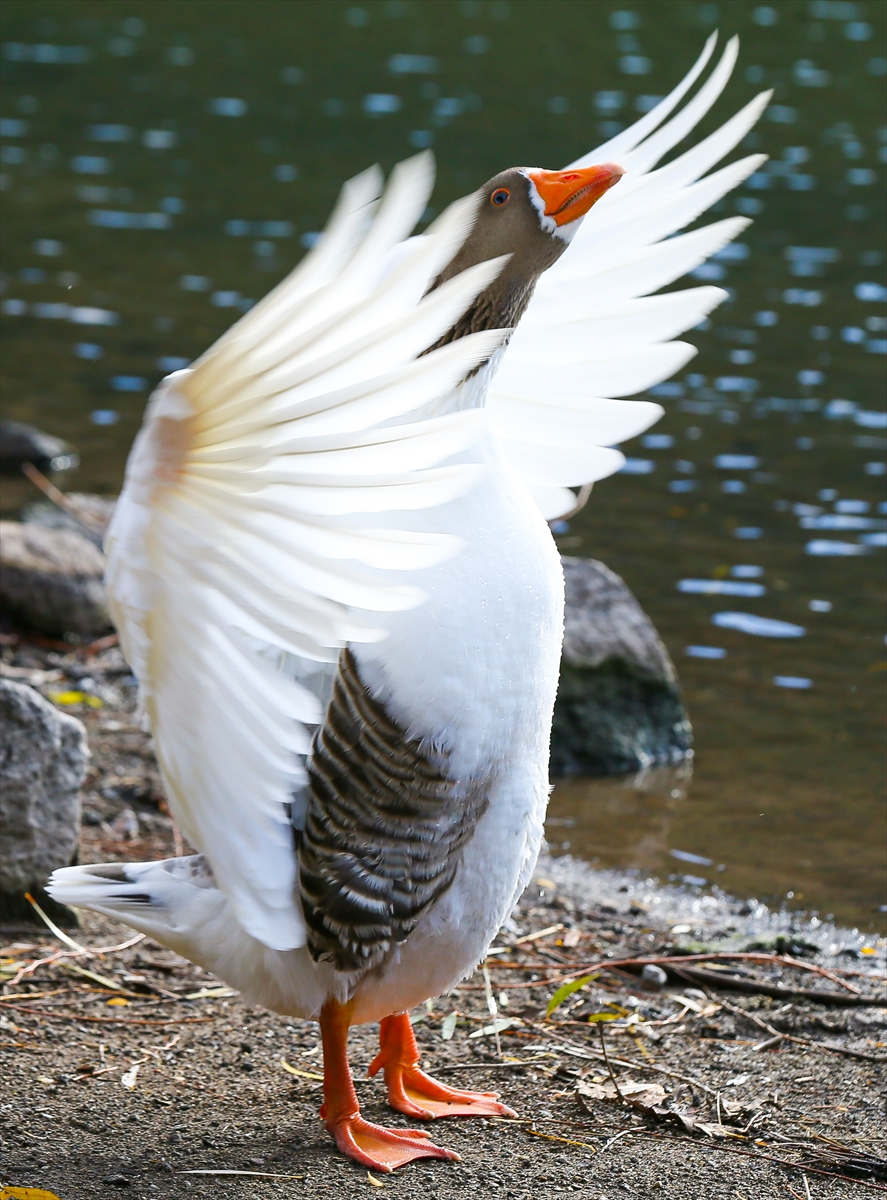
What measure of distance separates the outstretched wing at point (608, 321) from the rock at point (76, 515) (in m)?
5.06

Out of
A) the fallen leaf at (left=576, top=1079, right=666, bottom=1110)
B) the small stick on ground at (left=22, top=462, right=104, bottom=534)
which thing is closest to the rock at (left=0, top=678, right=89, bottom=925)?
the fallen leaf at (left=576, top=1079, right=666, bottom=1110)

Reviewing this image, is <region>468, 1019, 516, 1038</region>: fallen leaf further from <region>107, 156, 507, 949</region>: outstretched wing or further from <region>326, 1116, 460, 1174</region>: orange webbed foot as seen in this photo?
<region>107, 156, 507, 949</region>: outstretched wing

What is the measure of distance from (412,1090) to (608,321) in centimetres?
216

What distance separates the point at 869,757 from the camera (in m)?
6.98

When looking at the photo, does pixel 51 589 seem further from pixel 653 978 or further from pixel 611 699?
pixel 653 978

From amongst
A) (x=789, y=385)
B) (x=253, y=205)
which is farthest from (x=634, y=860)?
(x=253, y=205)

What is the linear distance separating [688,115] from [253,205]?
46.4ft

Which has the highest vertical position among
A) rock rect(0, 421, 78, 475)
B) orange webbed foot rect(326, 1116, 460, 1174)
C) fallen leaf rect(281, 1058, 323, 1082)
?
rock rect(0, 421, 78, 475)

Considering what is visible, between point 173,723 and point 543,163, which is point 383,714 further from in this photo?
point 543,163

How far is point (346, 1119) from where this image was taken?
12.0 feet

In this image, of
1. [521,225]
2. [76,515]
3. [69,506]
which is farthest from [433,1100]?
[69,506]

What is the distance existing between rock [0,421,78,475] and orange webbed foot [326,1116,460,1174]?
24.7 feet

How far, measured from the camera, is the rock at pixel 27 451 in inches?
409

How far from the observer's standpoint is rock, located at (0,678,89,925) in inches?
182
